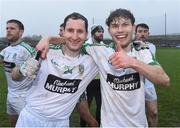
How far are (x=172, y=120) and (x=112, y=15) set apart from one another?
4.98 m

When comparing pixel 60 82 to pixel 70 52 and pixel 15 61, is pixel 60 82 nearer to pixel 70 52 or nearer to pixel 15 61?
pixel 70 52

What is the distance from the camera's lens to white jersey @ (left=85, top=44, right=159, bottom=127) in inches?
145

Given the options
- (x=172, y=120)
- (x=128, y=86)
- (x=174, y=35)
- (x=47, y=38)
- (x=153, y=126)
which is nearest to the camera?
A: (x=128, y=86)

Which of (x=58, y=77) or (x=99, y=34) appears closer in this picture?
(x=58, y=77)

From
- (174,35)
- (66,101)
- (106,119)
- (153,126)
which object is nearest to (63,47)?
(66,101)

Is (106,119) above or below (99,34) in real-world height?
below

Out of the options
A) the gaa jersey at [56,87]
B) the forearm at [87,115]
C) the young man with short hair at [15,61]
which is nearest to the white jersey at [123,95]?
the gaa jersey at [56,87]

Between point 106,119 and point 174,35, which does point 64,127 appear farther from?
point 174,35

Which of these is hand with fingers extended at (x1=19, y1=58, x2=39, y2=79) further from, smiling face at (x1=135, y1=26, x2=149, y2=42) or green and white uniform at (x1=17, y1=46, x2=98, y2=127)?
smiling face at (x1=135, y1=26, x2=149, y2=42)

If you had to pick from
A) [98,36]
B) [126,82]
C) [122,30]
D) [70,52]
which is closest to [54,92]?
[70,52]

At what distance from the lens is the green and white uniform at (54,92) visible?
372 cm

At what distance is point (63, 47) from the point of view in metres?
3.94

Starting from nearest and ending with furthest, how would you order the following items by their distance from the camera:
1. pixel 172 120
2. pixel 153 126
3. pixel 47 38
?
pixel 47 38 < pixel 153 126 < pixel 172 120

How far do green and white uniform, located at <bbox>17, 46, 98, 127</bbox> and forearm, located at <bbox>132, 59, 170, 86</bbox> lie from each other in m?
0.65
